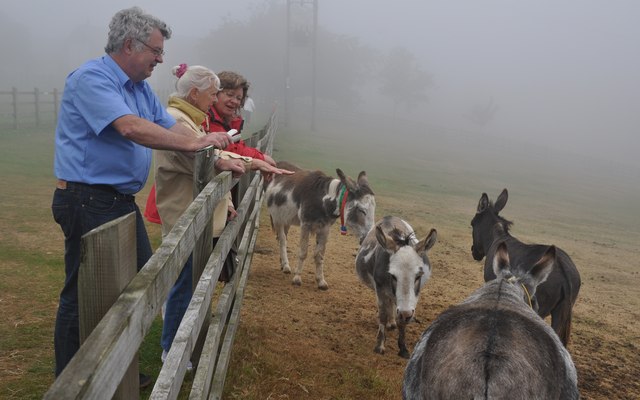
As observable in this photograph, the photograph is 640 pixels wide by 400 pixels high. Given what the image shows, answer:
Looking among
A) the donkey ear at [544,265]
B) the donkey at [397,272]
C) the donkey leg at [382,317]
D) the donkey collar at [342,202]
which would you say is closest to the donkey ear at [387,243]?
the donkey at [397,272]

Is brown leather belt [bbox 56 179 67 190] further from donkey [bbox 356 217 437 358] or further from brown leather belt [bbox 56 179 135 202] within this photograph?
donkey [bbox 356 217 437 358]

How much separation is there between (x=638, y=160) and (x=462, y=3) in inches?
5639

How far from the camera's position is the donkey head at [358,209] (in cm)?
721

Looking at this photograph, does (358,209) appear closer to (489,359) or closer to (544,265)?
(544,265)

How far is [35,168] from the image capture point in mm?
14211

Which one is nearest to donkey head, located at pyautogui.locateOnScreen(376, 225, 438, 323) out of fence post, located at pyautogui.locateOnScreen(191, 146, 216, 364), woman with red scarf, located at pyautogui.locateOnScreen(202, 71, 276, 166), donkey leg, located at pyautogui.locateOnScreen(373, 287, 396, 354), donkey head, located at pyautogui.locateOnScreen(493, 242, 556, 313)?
donkey leg, located at pyautogui.locateOnScreen(373, 287, 396, 354)

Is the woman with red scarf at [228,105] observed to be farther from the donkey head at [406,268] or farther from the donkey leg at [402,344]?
the donkey leg at [402,344]

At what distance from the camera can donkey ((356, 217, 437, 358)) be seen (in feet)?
17.1

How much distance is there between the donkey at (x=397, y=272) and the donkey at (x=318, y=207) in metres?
0.81

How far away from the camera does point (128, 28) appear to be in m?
3.03

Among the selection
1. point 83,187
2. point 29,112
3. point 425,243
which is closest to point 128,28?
point 83,187

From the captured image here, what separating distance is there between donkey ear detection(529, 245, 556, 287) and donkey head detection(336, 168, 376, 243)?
3127 millimetres

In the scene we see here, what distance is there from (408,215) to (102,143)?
38.6 feet

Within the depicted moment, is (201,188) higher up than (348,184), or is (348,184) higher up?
(201,188)
